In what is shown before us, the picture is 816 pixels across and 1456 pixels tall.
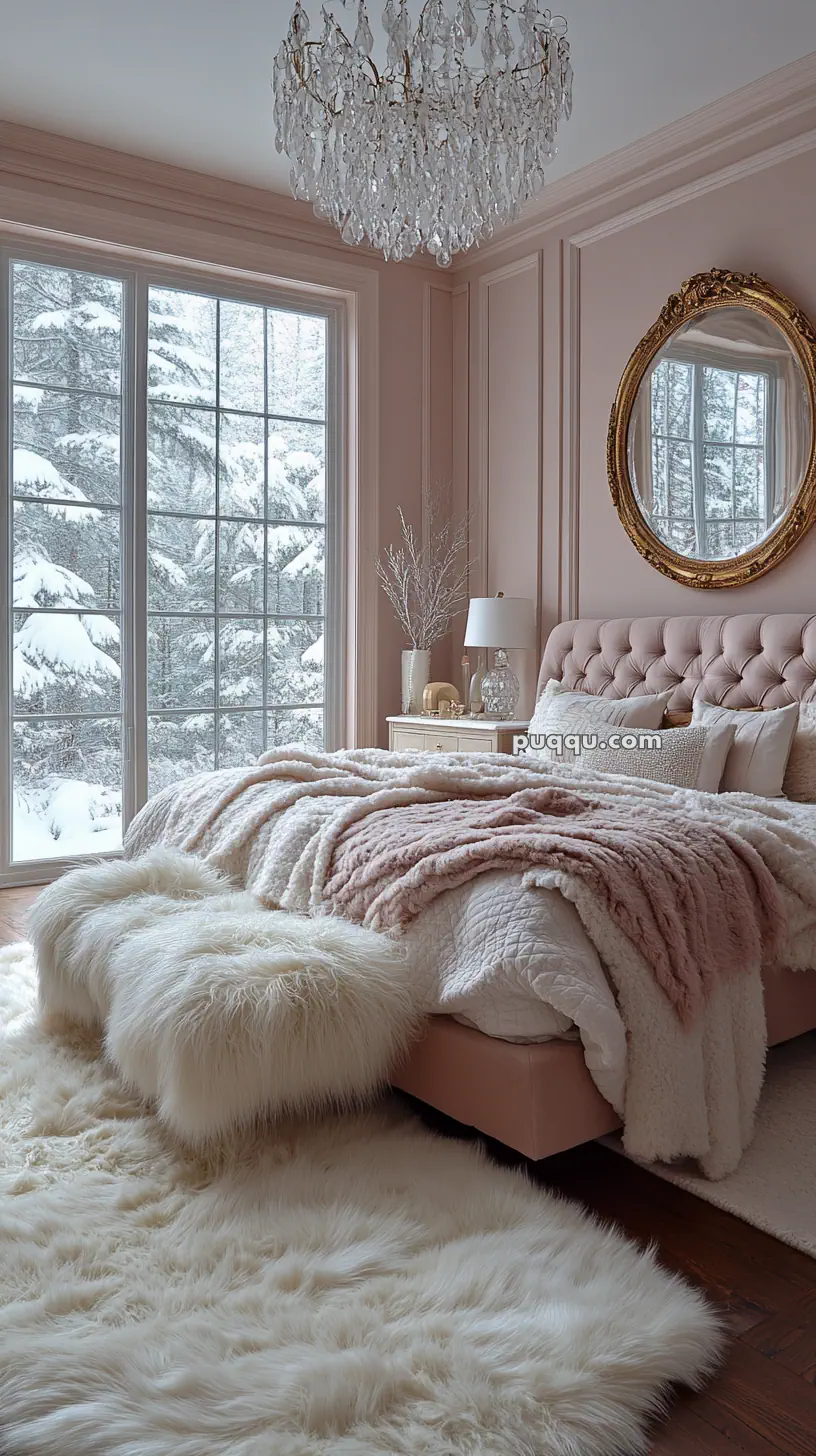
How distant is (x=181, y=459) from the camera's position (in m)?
4.59

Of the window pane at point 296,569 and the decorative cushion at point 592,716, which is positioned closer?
the decorative cushion at point 592,716

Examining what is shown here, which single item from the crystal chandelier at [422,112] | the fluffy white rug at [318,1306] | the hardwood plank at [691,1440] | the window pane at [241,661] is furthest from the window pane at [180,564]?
the hardwood plank at [691,1440]

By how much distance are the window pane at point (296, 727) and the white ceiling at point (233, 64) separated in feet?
7.65

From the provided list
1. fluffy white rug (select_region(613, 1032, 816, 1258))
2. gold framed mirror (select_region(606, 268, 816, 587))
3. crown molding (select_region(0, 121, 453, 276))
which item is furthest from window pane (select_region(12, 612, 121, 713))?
fluffy white rug (select_region(613, 1032, 816, 1258))

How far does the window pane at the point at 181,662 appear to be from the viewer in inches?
179

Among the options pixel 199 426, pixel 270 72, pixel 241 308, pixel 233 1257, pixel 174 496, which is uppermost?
pixel 270 72

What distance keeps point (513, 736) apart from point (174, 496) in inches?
70.9

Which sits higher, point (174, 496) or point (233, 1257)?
point (174, 496)

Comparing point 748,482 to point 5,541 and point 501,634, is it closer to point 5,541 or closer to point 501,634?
point 501,634

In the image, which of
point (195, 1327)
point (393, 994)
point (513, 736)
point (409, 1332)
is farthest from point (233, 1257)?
point (513, 736)

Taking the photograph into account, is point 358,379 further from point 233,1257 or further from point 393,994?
point 233,1257

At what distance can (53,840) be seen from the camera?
435cm

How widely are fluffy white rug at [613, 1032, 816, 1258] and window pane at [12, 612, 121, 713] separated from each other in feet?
9.96

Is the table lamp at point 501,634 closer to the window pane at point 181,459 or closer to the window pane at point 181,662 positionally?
the window pane at point 181,662
